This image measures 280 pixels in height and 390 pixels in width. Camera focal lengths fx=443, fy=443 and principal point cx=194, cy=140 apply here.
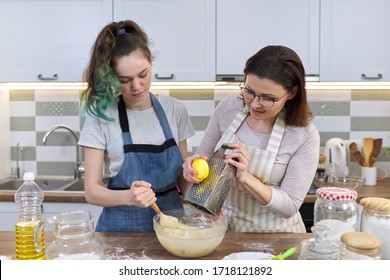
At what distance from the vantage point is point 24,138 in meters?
2.99

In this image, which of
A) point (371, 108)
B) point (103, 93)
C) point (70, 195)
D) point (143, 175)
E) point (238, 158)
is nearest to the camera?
point (238, 158)

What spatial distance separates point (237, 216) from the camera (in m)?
1.61

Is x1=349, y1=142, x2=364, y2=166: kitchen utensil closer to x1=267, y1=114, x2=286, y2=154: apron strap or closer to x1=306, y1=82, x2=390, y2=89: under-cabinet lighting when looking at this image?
x1=306, y1=82, x2=390, y2=89: under-cabinet lighting

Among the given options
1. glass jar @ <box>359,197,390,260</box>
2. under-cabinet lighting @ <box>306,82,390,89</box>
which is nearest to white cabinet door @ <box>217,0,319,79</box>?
under-cabinet lighting @ <box>306,82,390,89</box>

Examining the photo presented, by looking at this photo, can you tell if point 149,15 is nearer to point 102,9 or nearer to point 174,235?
point 102,9

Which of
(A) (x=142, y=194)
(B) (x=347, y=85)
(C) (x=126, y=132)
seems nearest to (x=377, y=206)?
(A) (x=142, y=194)

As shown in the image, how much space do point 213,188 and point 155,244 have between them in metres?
0.26

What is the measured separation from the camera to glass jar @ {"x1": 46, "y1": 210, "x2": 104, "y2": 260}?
3.22ft

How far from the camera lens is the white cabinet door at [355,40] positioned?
8.29 ft

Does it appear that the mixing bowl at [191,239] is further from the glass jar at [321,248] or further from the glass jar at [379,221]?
the glass jar at [379,221]

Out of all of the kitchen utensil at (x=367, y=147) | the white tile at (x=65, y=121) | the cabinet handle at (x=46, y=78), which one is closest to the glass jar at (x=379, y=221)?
the kitchen utensil at (x=367, y=147)

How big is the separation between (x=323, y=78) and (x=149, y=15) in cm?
107

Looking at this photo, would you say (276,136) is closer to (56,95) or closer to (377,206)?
(377,206)

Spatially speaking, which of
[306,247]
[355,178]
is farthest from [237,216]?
[355,178]
